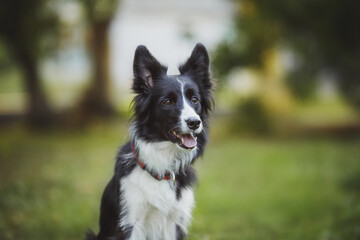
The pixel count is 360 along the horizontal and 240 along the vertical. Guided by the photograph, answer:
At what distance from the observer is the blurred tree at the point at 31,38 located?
12.9m

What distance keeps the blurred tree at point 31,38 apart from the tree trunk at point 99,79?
1527mm

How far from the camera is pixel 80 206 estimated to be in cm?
699

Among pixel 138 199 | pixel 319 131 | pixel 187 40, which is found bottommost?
pixel 319 131

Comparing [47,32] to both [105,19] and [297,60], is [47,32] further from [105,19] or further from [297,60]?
[297,60]

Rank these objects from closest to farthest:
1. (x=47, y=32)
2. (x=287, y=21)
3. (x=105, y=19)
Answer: (x=287, y=21)
(x=47, y=32)
(x=105, y=19)

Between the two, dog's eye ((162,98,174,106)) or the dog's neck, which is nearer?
the dog's neck

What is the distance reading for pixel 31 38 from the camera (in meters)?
13.4

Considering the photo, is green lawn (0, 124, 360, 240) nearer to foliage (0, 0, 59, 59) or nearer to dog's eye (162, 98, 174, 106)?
dog's eye (162, 98, 174, 106)

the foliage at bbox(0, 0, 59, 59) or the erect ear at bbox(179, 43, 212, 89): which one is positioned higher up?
the foliage at bbox(0, 0, 59, 59)

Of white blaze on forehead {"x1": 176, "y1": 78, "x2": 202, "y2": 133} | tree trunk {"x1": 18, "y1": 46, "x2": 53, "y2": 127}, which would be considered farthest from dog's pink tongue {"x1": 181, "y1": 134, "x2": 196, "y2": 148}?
tree trunk {"x1": 18, "y1": 46, "x2": 53, "y2": 127}

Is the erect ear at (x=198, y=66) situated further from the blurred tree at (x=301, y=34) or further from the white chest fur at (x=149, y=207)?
the blurred tree at (x=301, y=34)

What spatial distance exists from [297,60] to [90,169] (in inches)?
431

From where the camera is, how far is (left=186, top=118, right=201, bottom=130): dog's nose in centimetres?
381

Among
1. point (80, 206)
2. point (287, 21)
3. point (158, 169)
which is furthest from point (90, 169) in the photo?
point (287, 21)
